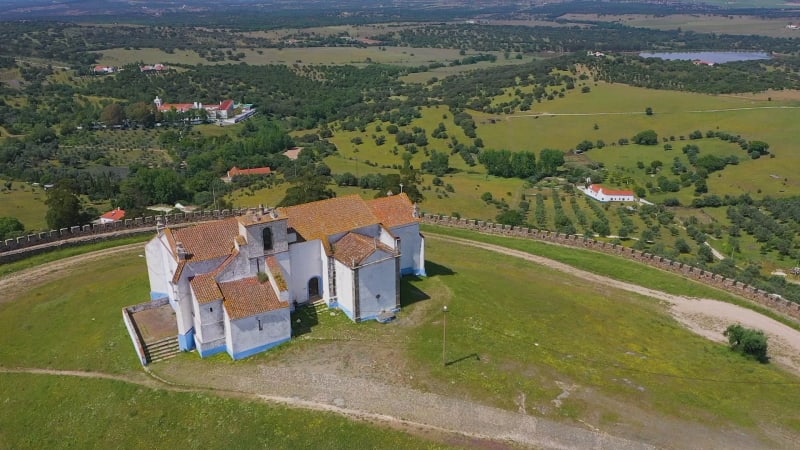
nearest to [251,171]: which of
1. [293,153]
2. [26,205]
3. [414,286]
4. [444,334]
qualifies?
[293,153]

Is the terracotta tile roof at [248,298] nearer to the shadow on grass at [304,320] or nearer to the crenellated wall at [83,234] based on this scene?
the shadow on grass at [304,320]

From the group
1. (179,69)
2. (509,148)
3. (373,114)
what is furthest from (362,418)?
(179,69)

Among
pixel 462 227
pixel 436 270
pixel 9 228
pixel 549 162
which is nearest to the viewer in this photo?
pixel 436 270

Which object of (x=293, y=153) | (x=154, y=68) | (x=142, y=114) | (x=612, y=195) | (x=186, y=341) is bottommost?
(x=293, y=153)

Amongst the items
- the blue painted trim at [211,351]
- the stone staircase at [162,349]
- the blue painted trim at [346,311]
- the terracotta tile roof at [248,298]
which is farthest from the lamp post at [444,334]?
the stone staircase at [162,349]

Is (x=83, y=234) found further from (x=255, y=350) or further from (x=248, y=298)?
(x=255, y=350)

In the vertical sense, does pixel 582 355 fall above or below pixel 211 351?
below
